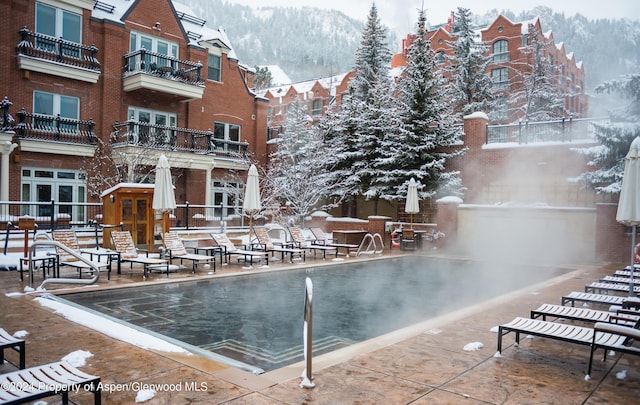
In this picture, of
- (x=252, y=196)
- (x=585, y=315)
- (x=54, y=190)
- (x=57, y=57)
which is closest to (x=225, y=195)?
(x=54, y=190)

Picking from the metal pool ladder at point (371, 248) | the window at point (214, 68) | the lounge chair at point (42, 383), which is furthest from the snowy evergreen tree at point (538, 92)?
the lounge chair at point (42, 383)

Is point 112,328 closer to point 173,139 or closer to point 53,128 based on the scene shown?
point 53,128

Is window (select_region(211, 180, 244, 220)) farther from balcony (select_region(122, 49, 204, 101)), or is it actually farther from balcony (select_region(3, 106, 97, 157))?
balcony (select_region(3, 106, 97, 157))

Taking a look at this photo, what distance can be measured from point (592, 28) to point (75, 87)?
36389 millimetres

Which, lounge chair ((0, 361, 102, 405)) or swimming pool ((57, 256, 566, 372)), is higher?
lounge chair ((0, 361, 102, 405))

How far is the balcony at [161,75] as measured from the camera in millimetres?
21906

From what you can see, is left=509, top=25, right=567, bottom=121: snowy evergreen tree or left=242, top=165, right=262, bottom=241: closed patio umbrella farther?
left=509, top=25, right=567, bottom=121: snowy evergreen tree

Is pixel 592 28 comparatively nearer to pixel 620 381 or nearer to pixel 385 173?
pixel 385 173

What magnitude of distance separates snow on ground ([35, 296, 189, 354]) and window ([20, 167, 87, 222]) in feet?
43.9

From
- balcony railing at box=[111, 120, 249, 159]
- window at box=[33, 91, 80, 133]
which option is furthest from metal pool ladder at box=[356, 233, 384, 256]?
window at box=[33, 91, 80, 133]

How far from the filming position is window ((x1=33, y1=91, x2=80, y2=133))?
19609 millimetres

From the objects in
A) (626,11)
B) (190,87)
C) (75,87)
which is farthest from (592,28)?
(75,87)

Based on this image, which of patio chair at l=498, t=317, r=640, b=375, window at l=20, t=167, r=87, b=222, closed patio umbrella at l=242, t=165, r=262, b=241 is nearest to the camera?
patio chair at l=498, t=317, r=640, b=375

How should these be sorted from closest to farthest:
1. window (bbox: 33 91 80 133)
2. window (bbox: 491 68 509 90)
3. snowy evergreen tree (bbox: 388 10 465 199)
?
window (bbox: 33 91 80 133), snowy evergreen tree (bbox: 388 10 465 199), window (bbox: 491 68 509 90)
